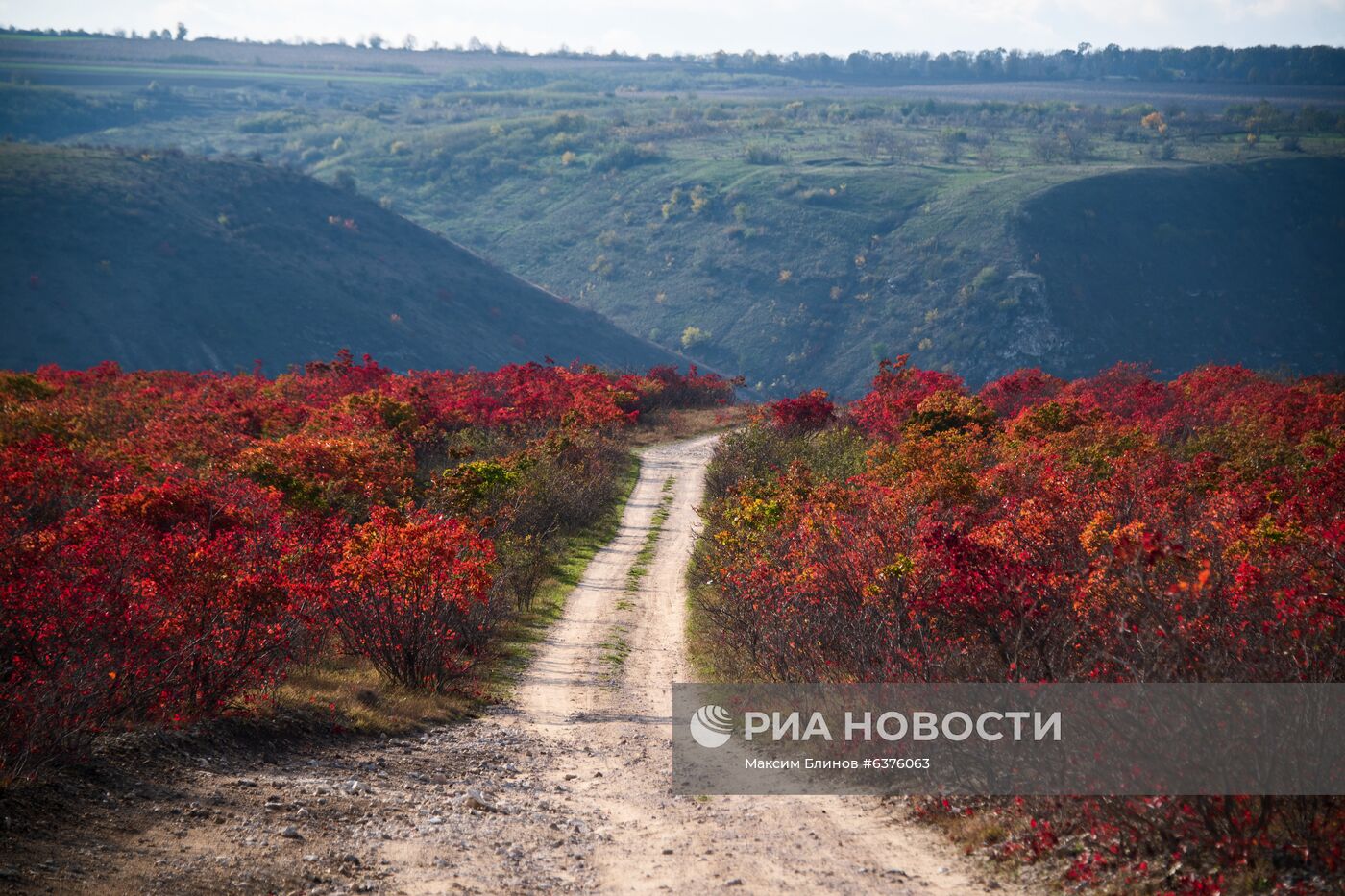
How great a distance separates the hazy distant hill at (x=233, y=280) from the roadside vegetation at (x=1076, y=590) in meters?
72.9

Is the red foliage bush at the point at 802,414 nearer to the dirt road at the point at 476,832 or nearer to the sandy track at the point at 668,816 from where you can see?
the sandy track at the point at 668,816

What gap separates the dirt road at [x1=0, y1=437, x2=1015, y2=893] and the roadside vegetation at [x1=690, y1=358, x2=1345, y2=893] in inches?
48.3

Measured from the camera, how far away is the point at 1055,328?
11800 centimetres

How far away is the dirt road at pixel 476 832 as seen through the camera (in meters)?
8.30

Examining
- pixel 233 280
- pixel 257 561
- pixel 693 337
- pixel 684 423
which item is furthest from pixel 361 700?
pixel 693 337

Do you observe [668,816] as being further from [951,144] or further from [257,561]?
[951,144]

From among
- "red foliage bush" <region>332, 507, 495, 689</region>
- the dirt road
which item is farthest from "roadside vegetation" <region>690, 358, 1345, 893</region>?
"red foliage bush" <region>332, 507, 495, 689</region>

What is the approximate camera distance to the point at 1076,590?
1136cm

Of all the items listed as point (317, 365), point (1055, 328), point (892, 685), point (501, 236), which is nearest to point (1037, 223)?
point (1055, 328)

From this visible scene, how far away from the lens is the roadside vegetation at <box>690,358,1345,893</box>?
793 centimetres

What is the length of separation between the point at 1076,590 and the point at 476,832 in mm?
6568

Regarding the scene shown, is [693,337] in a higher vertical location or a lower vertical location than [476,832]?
lower

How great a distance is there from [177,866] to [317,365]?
128 ft

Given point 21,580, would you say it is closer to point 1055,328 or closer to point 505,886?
point 505,886
